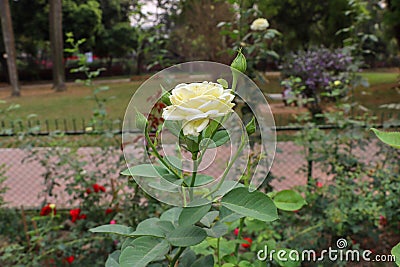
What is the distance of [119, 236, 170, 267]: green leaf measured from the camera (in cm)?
33

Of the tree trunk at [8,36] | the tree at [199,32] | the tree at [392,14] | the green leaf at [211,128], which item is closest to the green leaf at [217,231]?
the green leaf at [211,128]

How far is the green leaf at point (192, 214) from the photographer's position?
0.32 metres

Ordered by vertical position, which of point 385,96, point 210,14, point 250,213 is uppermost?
point 210,14

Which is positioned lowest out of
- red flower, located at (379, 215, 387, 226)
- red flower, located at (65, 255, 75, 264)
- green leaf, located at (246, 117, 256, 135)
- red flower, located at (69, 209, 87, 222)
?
red flower, located at (65, 255, 75, 264)

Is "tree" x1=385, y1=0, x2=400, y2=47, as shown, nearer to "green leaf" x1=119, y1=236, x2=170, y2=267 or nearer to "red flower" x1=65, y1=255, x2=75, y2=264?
"red flower" x1=65, y1=255, x2=75, y2=264

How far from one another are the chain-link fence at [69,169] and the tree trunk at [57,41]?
533 cm

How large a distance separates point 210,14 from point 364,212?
3166 mm

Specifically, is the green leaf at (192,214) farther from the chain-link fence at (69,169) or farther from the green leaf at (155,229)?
the chain-link fence at (69,169)

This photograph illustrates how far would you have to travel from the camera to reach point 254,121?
331mm

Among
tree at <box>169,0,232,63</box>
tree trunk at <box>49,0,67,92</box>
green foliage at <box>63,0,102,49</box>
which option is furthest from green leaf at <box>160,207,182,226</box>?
green foliage at <box>63,0,102,49</box>

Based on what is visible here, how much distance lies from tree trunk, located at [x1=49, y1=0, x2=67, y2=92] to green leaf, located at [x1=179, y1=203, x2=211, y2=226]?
7.91 m

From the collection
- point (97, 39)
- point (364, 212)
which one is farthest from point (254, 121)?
point (97, 39)

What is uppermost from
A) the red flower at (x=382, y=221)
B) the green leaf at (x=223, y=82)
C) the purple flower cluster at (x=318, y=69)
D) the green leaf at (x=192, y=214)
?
the green leaf at (x=223, y=82)

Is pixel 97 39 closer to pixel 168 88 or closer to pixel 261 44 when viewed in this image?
pixel 261 44
